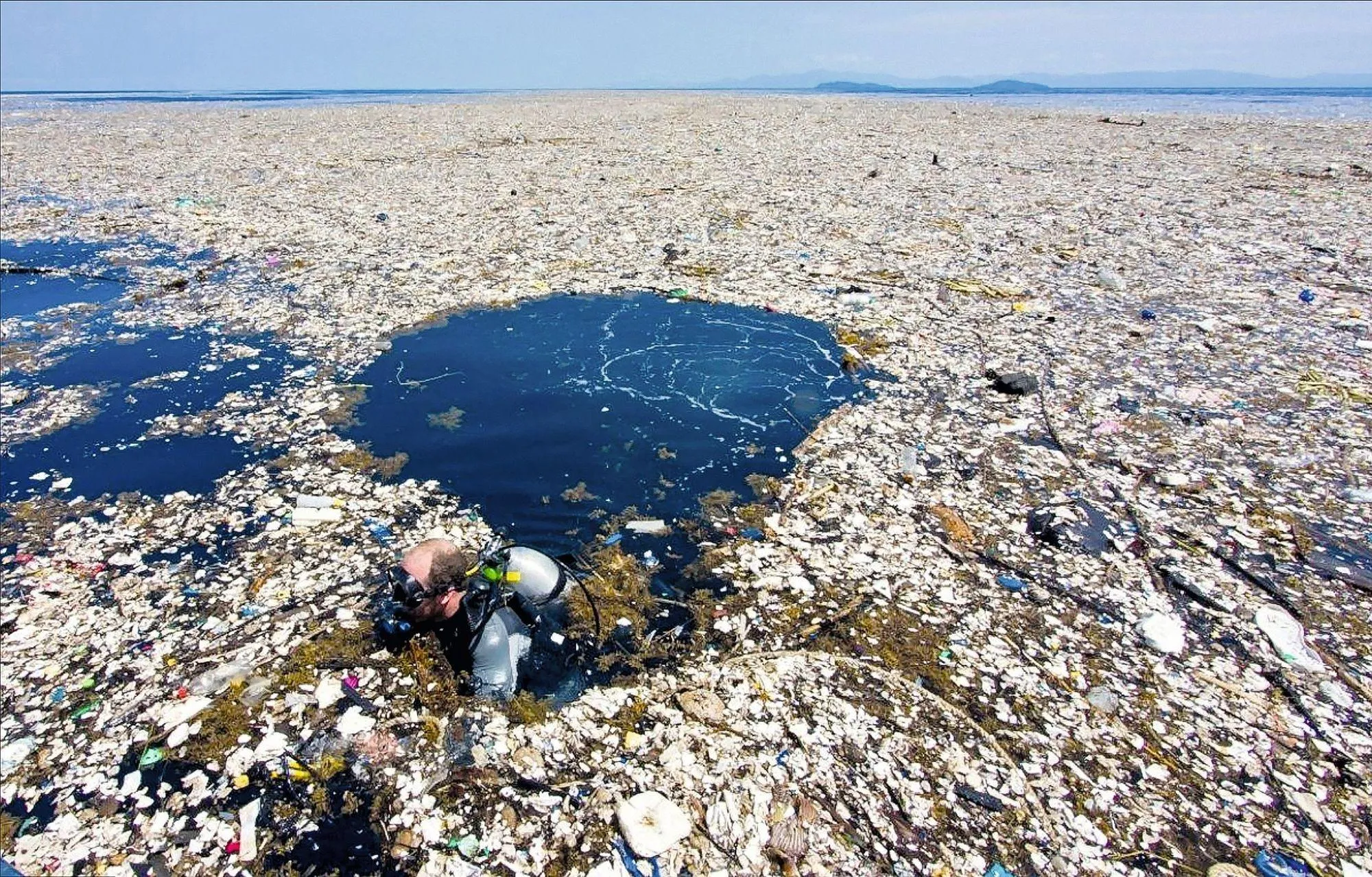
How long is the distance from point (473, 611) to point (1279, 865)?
411 cm

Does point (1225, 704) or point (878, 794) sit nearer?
point (878, 794)

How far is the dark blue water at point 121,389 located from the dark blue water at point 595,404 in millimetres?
1349

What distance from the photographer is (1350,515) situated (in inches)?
209

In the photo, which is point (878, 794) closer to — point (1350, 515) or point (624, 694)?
point (624, 694)

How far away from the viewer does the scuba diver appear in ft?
13.0

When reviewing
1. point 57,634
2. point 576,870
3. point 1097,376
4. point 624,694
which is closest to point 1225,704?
point 624,694

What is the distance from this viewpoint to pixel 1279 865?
301 cm

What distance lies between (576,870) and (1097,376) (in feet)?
24.1

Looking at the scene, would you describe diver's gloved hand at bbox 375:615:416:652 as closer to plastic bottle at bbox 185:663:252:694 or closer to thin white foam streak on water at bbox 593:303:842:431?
plastic bottle at bbox 185:663:252:694

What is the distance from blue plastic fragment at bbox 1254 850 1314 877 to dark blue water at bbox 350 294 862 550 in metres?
3.67

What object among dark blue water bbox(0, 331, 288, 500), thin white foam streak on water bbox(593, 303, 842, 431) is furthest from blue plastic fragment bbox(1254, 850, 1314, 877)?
dark blue water bbox(0, 331, 288, 500)

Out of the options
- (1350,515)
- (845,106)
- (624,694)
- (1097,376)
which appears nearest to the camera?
(624,694)

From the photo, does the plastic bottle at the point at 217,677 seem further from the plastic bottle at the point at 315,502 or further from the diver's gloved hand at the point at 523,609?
the plastic bottle at the point at 315,502

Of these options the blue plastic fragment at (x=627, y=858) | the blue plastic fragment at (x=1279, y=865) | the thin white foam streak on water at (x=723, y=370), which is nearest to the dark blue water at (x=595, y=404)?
the thin white foam streak on water at (x=723, y=370)
